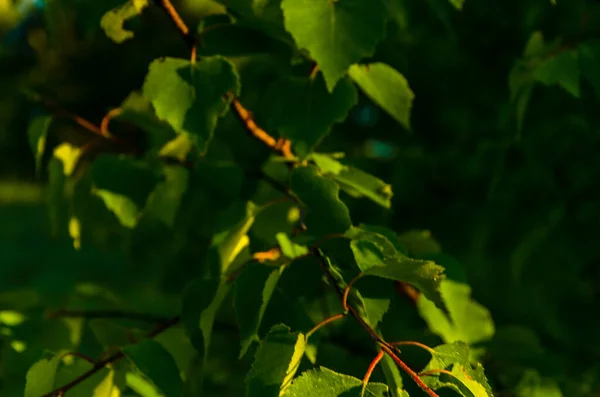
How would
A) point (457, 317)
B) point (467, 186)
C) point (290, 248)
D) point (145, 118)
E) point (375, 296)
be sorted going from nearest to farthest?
1. point (375, 296)
2. point (290, 248)
3. point (457, 317)
4. point (145, 118)
5. point (467, 186)

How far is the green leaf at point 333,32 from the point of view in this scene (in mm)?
1024

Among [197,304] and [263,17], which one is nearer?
[197,304]

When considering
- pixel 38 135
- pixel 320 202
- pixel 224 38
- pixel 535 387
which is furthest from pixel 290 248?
pixel 535 387

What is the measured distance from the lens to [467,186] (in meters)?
2.34

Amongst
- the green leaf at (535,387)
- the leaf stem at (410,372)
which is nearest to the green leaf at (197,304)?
the leaf stem at (410,372)

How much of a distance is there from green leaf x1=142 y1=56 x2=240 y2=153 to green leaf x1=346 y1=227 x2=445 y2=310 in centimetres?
34

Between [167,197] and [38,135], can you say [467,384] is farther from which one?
[38,135]

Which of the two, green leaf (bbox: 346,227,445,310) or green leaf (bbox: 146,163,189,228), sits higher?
green leaf (bbox: 346,227,445,310)

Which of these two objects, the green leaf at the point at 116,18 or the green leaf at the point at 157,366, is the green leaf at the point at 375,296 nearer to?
the green leaf at the point at 157,366

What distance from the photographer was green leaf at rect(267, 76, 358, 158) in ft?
3.88

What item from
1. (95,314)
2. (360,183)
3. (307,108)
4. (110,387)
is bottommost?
(95,314)

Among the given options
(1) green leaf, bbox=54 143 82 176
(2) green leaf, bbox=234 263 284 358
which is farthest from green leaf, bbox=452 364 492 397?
(1) green leaf, bbox=54 143 82 176

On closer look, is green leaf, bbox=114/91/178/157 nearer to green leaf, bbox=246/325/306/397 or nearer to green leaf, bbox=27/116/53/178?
green leaf, bbox=27/116/53/178

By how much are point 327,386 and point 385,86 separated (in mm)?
722
